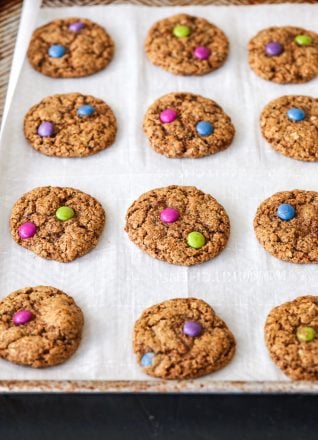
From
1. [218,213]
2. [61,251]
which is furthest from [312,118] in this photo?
[61,251]

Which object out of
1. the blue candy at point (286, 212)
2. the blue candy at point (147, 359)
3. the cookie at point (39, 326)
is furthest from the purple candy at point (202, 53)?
the blue candy at point (147, 359)

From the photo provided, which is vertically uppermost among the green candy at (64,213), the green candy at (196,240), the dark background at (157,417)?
the green candy at (64,213)

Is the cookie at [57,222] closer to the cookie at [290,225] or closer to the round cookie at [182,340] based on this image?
the round cookie at [182,340]

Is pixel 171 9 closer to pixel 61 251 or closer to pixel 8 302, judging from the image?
pixel 61 251

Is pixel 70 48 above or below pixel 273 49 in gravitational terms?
above

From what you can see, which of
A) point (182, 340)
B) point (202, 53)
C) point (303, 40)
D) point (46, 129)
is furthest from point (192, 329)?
point (303, 40)

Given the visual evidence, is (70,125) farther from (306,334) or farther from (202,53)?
(306,334)
